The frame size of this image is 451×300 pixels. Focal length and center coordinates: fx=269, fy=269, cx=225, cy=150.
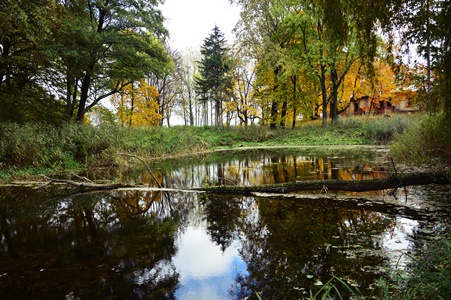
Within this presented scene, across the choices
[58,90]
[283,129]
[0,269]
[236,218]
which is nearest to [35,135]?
[58,90]

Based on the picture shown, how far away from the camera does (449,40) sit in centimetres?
311

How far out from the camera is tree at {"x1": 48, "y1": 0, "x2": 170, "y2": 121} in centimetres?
1424

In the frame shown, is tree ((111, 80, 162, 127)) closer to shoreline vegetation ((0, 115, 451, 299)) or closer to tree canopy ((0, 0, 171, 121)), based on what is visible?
shoreline vegetation ((0, 115, 451, 299))

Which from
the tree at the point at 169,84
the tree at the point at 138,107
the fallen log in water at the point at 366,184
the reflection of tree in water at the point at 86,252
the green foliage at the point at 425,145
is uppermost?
the tree at the point at 169,84

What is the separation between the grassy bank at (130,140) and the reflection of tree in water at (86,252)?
5.08 meters

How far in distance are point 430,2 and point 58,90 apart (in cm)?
1647

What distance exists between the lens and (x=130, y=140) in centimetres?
1638

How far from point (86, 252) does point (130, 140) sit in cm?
1327

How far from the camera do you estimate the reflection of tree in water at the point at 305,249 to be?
2809mm

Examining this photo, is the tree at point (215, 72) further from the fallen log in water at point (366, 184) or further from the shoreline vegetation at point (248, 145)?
the fallen log in water at point (366, 184)

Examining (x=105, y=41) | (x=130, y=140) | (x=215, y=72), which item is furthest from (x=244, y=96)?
(x=105, y=41)

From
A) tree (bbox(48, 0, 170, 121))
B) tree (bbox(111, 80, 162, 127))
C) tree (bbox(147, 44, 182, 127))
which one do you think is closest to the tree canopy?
tree (bbox(48, 0, 170, 121))

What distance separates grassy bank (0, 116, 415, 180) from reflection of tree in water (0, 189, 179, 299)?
508 cm

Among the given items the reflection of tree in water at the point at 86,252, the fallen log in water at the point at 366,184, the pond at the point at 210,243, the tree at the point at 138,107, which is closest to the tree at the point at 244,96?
the tree at the point at 138,107
